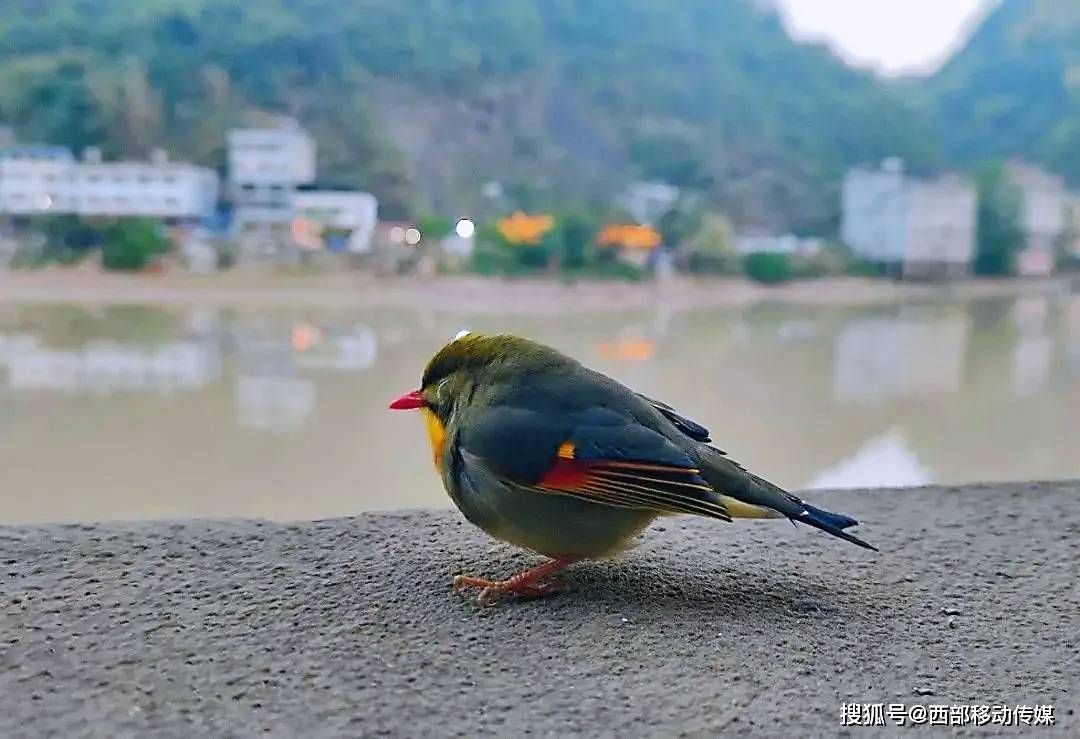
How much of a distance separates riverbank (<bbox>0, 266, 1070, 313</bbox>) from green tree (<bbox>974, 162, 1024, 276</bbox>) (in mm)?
346

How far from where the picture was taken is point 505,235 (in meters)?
2.29

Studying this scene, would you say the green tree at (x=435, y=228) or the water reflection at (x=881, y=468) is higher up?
the green tree at (x=435, y=228)

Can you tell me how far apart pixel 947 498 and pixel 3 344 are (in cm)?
174

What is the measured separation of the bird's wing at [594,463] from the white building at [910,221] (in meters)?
1.73

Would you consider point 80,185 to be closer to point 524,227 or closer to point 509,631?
point 524,227

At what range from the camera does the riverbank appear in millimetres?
2105

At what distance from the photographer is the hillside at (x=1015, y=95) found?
2.75 meters

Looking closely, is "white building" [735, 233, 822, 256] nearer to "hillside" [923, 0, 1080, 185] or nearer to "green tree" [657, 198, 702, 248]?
"green tree" [657, 198, 702, 248]

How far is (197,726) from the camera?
0.78 m

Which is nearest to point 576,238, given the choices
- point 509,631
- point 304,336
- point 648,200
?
point 648,200

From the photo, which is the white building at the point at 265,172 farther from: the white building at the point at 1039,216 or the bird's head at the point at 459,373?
the white building at the point at 1039,216

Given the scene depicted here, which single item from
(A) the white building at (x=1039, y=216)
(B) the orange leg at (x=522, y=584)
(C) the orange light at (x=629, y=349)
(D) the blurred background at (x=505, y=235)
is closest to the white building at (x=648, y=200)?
(D) the blurred background at (x=505, y=235)
